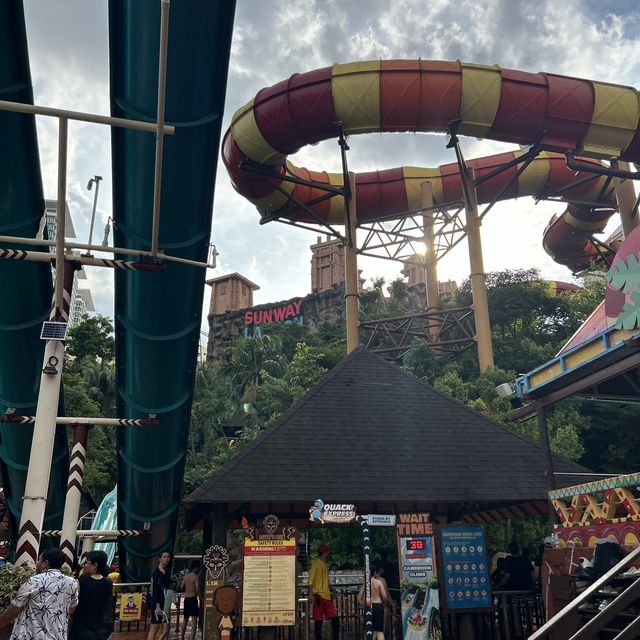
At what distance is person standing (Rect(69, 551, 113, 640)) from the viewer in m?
5.81

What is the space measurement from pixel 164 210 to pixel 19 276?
89.9 inches

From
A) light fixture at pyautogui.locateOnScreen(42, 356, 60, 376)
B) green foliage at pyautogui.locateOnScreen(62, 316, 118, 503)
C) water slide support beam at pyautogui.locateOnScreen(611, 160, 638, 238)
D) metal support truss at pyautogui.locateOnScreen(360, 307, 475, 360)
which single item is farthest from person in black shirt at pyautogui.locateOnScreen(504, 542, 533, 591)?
green foliage at pyautogui.locateOnScreen(62, 316, 118, 503)

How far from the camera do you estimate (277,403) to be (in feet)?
94.2

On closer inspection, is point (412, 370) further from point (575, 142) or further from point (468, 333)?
point (575, 142)

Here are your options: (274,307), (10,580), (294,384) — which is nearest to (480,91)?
(294,384)

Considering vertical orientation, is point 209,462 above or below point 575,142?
below

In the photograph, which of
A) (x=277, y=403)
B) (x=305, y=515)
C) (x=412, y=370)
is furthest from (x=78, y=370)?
(x=305, y=515)

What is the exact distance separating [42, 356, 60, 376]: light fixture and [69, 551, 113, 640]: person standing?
2.21m

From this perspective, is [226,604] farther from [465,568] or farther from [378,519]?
[465,568]

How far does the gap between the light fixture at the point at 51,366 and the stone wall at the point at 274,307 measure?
47007 mm

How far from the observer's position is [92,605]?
19.4 feet

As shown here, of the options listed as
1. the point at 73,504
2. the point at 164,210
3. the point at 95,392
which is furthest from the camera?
the point at 95,392

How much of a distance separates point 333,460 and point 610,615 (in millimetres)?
7043

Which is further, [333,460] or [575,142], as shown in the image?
[575,142]
